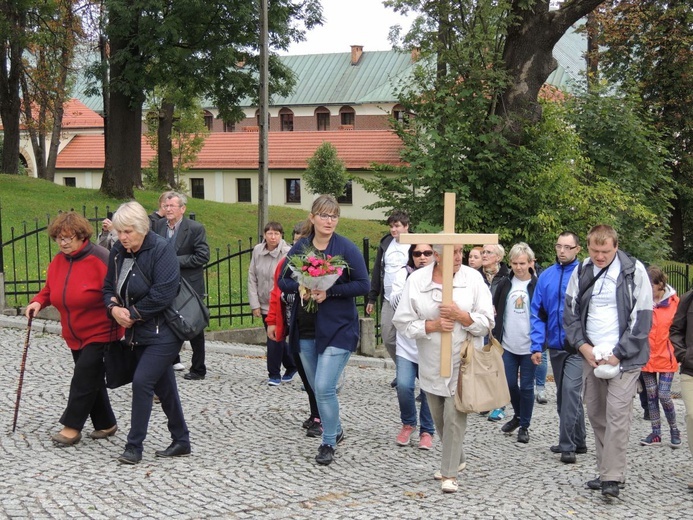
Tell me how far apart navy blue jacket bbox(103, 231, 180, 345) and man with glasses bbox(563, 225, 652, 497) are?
9.19ft

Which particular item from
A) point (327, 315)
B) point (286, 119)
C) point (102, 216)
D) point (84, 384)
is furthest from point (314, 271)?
point (286, 119)

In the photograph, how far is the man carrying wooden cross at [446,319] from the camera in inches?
229

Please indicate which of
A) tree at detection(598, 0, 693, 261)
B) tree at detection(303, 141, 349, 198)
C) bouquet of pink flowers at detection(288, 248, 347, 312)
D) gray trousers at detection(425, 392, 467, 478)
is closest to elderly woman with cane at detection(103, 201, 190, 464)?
bouquet of pink flowers at detection(288, 248, 347, 312)

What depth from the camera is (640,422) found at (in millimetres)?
8984

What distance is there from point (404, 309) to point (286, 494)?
1.43m

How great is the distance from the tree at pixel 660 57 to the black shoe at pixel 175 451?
A: 79.0ft

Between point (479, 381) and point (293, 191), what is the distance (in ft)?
156

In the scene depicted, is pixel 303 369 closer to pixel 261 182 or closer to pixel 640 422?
pixel 640 422

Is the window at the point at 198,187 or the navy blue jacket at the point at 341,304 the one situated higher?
the window at the point at 198,187

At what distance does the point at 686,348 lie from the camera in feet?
20.8

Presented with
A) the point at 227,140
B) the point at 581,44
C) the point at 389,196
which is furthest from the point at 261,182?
the point at 581,44

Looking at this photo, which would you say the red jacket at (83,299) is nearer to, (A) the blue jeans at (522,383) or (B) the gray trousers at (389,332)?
(B) the gray trousers at (389,332)

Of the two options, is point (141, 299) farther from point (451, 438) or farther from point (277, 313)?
point (451, 438)

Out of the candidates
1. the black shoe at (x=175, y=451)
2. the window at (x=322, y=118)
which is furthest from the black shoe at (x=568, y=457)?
the window at (x=322, y=118)
